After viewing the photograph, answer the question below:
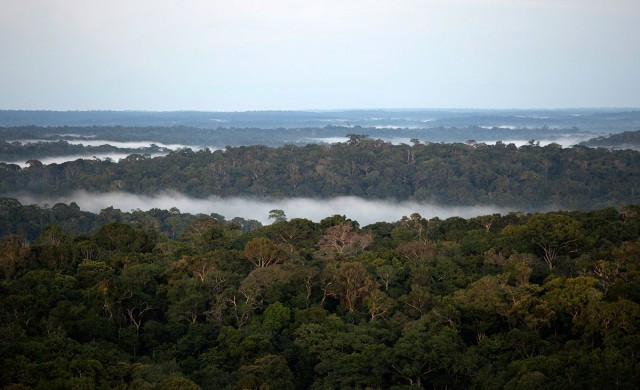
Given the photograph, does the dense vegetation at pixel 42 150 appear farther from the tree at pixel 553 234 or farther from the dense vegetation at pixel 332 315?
the tree at pixel 553 234

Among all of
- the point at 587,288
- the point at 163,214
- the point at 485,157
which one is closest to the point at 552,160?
the point at 485,157

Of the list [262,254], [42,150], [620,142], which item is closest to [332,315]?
[262,254]

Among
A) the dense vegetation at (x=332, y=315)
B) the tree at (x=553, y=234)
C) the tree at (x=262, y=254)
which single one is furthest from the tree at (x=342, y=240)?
the tree at (x=553, y=234)

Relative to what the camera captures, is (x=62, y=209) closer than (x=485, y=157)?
Yes

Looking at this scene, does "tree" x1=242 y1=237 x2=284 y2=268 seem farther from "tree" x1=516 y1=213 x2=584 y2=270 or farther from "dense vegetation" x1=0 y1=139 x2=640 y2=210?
"dense vegetation" x1=0 y1=139 x2=640 y2=210

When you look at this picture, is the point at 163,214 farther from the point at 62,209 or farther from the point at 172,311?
the point at 172,311

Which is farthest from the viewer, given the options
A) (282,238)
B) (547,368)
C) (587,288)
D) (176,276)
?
(282,238)
